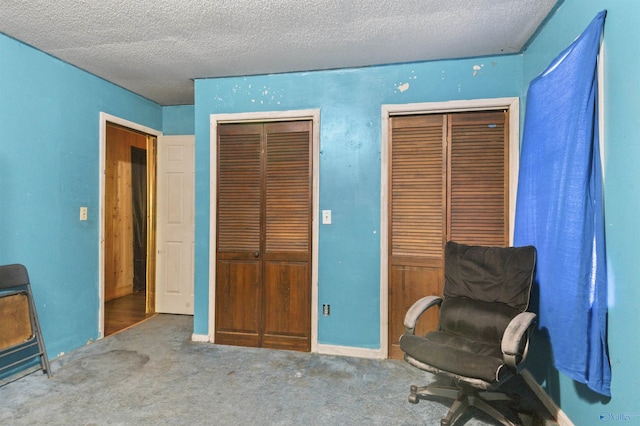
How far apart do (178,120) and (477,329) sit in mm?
3815

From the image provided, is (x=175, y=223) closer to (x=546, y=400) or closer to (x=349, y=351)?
(x=349, y=351)

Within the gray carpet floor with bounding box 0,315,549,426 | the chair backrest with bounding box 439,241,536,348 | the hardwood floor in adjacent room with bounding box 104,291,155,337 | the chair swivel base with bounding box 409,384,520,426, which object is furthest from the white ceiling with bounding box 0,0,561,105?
the hardwood floor in adjacent room with bounding box 104,291,155,337

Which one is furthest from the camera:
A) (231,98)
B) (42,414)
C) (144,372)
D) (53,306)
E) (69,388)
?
(231,98)

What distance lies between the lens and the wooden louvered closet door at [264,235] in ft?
10.2

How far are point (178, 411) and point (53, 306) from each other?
1.58 m

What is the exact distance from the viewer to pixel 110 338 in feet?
10.9

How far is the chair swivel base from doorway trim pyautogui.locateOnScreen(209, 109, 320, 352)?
1.05m

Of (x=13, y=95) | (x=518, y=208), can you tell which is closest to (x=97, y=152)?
(x=13, y=95)

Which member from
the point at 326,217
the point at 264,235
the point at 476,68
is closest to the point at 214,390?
the point at 264,235

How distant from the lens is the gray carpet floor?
6.80 ft

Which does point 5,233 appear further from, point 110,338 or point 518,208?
point 518,208

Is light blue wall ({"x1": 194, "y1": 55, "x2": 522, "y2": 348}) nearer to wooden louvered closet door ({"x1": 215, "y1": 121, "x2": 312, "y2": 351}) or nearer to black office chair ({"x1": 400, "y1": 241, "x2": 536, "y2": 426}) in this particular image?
wooden louvered closet door ({"x1": 215, "y1": 121, "x2": 312, "y2": 351})

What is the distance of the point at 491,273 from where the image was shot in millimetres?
2250

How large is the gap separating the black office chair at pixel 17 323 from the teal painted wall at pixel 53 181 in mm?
156
